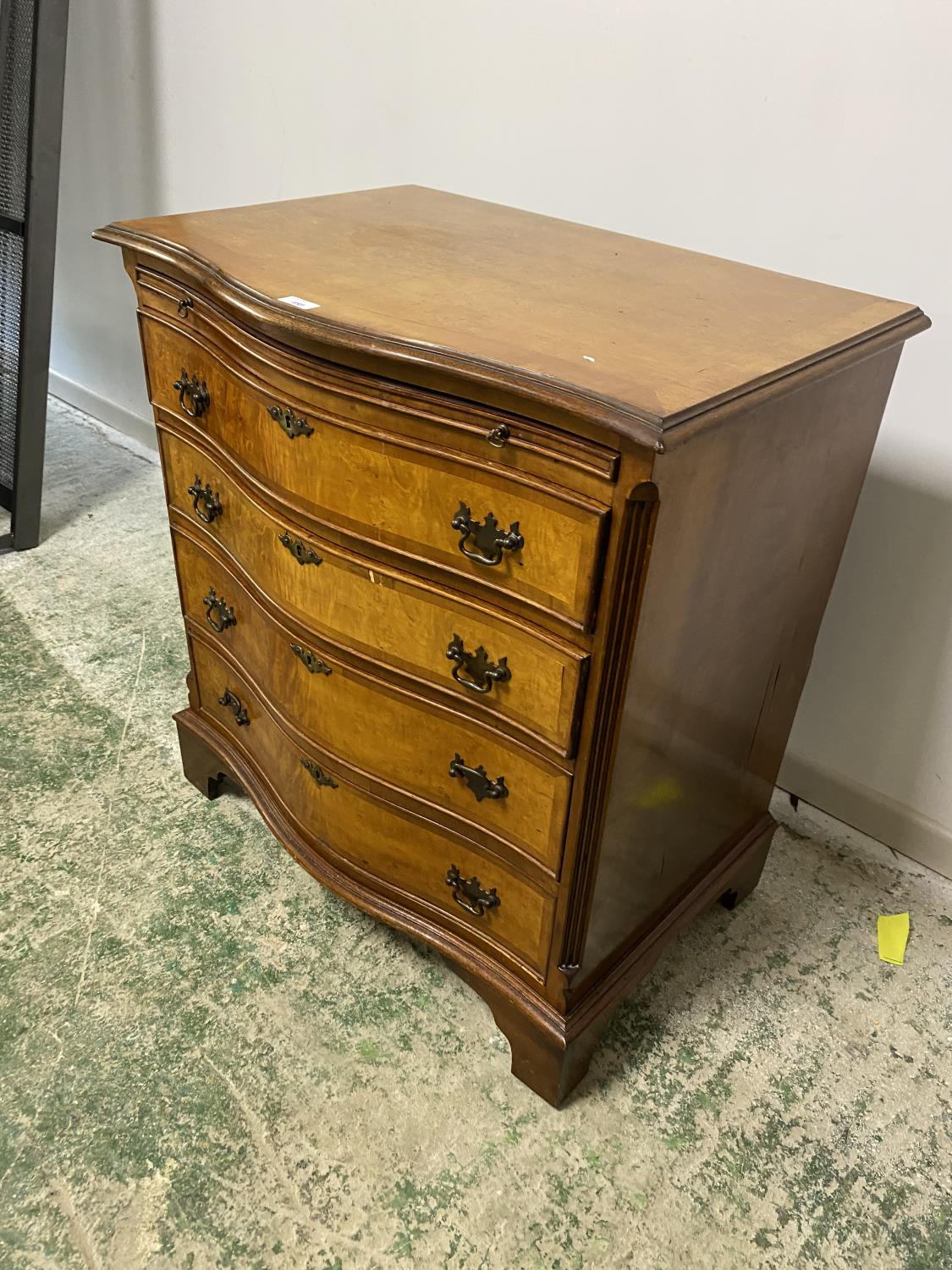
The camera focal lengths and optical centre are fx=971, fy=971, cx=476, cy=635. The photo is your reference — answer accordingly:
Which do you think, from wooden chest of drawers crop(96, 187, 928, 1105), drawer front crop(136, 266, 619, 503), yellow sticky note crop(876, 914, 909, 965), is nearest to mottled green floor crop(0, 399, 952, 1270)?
yellow sticky note crop(876, 914, 909, 965)

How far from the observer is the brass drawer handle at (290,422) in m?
1.12

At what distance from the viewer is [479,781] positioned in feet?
3.91

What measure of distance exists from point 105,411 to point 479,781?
99.0 inches

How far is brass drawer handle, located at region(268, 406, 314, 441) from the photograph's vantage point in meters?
1.12

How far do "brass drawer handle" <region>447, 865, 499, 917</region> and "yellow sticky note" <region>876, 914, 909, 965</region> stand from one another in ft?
2.45

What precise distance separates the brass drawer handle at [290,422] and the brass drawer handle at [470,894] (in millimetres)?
601

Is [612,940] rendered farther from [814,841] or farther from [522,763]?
[814,841]

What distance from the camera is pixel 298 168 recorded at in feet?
7.18

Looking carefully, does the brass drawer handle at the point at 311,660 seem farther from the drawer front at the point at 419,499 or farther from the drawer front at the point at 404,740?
the drawer front at the point at 419,499

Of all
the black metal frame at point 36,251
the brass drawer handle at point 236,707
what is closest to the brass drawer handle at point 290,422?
the brass drawer handle at point 236,707

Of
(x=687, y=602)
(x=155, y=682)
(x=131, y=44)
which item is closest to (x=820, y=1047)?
(x=687, y=602)

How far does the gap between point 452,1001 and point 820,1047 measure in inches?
21.8

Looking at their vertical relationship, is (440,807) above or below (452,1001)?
above

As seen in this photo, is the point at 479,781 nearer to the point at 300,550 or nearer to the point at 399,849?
the point at 399,849
